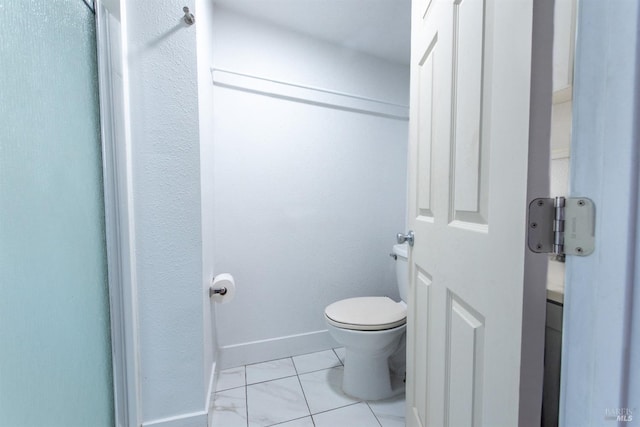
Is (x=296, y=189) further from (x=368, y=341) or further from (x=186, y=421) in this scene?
(x=186, y=421)

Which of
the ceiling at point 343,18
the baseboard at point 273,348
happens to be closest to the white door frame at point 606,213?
the ceiling at point 343,18

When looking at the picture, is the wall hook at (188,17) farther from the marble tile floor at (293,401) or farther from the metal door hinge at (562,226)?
the marble tile floor at (293,401)

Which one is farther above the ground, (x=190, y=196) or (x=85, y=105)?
(x=85, y=105)

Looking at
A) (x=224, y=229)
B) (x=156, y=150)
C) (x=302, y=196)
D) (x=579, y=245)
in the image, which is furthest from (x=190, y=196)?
(x=579, y=245)

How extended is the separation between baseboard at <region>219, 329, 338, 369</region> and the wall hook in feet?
5.34

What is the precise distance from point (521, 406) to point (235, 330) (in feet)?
4.83

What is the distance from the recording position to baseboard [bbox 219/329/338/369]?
154 centimetres

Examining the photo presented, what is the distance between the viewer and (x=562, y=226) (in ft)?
1.18

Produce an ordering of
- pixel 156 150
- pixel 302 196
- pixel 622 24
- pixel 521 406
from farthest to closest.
Answer: 1. pixel 302 196
2. pixel 156 150
3. pixel 521 406
4. pixel 622 24

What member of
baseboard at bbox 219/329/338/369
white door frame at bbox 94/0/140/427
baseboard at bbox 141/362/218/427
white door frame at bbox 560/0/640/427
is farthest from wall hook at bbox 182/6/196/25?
baseboard at bbox 219/329/338/369

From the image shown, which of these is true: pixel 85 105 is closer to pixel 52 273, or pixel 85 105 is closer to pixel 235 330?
pixel 52 273

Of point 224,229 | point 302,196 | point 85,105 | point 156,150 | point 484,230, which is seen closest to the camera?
point 484,230

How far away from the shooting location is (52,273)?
0.58 m

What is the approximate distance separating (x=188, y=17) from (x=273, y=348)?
5.70 feet
